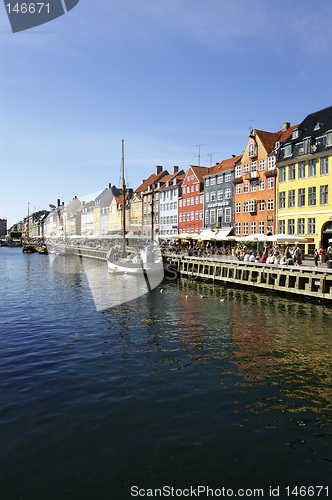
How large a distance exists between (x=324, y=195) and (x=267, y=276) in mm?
17244

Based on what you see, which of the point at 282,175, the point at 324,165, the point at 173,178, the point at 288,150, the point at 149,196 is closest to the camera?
the point at 324,165

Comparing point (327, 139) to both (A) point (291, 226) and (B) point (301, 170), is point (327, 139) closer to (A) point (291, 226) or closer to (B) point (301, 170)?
(B) point (301, 170)

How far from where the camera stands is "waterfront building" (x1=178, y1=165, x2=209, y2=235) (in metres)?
72.9

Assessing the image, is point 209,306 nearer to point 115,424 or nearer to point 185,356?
point 185,356

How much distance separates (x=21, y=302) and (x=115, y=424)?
20113 mm

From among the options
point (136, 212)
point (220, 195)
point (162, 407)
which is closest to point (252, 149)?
point (220, 195)

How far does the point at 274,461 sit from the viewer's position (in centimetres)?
804

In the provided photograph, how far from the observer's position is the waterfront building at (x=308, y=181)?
43406 mm

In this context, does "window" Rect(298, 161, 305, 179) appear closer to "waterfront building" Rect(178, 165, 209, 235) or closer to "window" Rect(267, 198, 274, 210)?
"window" Rect(267, 198, 274, 210)

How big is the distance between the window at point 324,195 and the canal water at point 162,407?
2624 cm

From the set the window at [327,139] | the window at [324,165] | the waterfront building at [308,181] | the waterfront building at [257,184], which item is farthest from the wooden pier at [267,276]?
the window at [327,139]

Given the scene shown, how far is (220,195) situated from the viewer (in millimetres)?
65438

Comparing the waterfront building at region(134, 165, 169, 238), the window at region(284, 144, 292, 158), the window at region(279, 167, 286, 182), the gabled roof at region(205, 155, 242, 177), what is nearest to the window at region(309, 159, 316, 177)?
the window at region(284, 144, 292, 158)

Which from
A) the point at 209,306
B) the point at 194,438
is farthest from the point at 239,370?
the point at 209,306
